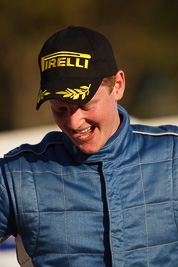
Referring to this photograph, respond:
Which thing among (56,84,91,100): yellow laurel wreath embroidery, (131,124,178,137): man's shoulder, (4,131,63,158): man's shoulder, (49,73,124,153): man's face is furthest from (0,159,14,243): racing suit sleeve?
(131,124,178,137): man's shoulder

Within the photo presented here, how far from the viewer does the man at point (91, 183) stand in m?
1.90

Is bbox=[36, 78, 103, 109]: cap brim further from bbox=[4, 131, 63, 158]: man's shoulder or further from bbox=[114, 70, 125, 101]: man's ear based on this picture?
bbox=[4, 131, 63, 158]: man's shoulder

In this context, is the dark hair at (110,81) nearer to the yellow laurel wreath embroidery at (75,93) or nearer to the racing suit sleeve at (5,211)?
the yellow laurel wreath embroidery at (75,93)

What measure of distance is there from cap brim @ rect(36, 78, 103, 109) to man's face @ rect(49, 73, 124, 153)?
4cm

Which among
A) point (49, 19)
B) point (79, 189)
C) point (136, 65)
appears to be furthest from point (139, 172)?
point (136, 65)

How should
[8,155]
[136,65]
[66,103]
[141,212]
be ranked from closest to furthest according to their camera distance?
[66,103]
[141,212]
[8,155]
[136,65]

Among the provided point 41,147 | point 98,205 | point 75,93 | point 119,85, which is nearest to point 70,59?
point 75,93

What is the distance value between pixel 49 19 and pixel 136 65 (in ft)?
6.22

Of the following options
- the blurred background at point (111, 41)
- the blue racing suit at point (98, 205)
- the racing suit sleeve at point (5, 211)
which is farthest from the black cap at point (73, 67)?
the blurred background at point (111, 41)

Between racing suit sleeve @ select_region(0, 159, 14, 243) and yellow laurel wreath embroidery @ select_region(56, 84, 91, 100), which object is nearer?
yellow laurel wreath embroidery @ select_region(56, 84, 91, 100)

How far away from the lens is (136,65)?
962cm

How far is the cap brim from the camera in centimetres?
183

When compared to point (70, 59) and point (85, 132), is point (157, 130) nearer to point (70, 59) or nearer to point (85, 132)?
point (85, 132)

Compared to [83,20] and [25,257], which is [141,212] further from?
[83,20]
